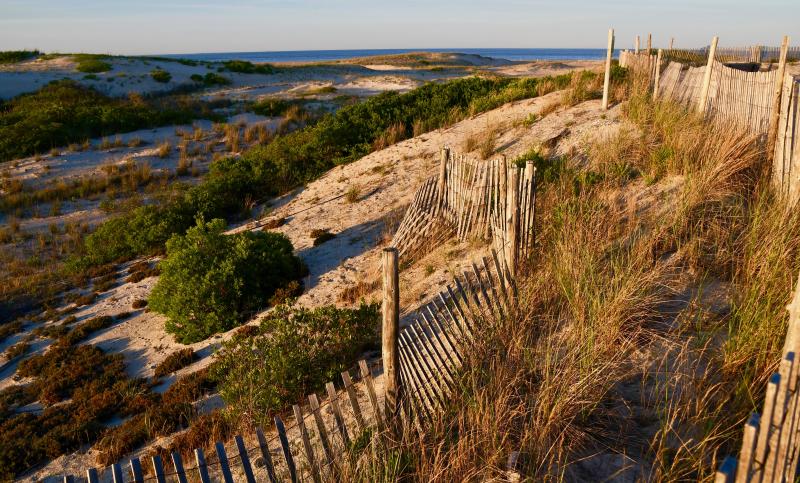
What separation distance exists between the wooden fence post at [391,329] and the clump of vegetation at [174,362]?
15.3ft

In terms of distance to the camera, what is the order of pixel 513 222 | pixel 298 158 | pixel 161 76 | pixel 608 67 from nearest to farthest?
pixel 513 222 → pixel 608 67 → pixel 298 158 → pixel 161 76

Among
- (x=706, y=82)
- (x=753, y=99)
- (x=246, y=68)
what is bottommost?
(x=753, y=99)

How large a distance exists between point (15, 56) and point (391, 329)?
44699 millimetres

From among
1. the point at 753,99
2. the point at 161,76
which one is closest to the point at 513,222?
the point at 753,99

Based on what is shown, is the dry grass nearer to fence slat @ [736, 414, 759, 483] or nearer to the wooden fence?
the wooden fence

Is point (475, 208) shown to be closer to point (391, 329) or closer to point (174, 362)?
point (391, 329)

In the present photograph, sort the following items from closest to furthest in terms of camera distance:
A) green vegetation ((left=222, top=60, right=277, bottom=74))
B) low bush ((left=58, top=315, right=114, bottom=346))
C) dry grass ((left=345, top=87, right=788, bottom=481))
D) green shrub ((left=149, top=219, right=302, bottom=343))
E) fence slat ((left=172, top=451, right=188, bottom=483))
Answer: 1. fence slat ((left=172, top=451, right=188, bottom=483))
2. dry grass ((left=345, top=87, right=788, bottom=481))
3. green shrub ((left=149, top=219, right=302, bottom=343))
4. low bush ((left=58, top=315, right=114, bottom=346))
5. green vegetation ((left=222, top=60, right=277, bottom=74))

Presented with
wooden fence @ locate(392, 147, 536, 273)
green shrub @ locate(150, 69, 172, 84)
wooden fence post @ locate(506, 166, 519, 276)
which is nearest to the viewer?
wooden fence post @ locate(506, 166, 519, 276)

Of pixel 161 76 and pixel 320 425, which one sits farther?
pixel 161 76

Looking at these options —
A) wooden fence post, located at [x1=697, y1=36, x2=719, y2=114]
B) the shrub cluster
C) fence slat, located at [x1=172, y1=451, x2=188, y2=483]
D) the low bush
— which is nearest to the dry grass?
fence slat, located at [x1=172, y1=451, x2=188, y2=483]

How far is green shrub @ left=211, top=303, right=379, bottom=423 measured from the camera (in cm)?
634

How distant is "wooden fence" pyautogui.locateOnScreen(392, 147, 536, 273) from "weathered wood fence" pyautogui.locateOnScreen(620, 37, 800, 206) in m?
2.86

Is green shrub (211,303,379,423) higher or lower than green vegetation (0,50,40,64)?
lower

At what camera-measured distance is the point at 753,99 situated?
8672mm
